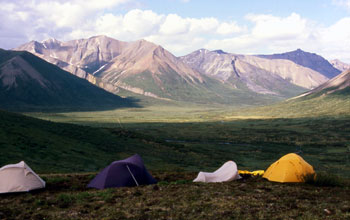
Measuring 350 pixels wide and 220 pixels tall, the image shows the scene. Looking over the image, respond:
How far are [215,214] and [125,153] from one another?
45.1 meters

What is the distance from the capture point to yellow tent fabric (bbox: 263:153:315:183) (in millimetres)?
22391

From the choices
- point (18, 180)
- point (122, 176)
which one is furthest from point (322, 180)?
point (18, 180)

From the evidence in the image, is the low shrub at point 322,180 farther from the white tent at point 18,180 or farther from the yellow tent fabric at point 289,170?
the white tent at point 18,180

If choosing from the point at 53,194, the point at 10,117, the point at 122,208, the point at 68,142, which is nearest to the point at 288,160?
the point at 122,208

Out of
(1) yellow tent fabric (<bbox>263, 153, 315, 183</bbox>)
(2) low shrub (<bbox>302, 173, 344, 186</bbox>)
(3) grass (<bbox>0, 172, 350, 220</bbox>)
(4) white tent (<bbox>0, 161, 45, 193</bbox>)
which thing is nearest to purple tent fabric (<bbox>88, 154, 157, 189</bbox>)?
(3) grass (<bbox>0, 172, 350, 220</bbox>)

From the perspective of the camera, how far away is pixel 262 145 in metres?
87.7

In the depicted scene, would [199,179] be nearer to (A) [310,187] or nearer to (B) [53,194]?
(A) [310,187]

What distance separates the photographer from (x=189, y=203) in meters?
16.3

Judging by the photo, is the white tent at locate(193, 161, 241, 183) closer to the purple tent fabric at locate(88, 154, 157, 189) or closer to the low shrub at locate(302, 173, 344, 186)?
the purple tent fabric at locate(88, 154, 157, 189)

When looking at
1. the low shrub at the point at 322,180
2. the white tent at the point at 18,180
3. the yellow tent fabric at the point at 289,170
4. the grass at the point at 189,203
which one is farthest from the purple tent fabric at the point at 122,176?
the low shrub at the point at 322,180

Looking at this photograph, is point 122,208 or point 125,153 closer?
point 122,208

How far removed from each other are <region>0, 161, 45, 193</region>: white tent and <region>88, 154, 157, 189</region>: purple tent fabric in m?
3.82

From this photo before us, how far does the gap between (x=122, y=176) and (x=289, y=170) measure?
40.3 ft

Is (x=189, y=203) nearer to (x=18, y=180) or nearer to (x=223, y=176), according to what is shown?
(x=223, y=176)
